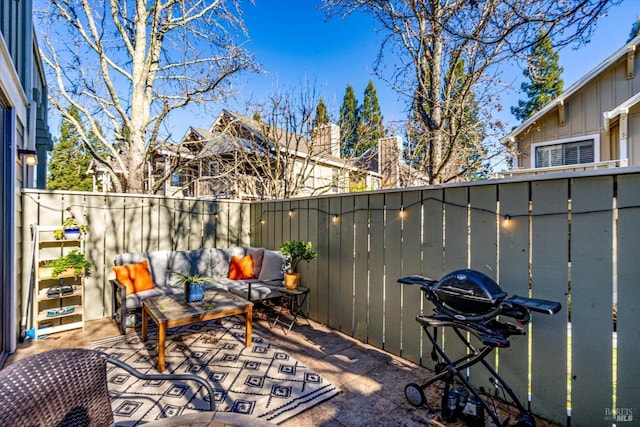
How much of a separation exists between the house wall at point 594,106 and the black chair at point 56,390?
28.9ft

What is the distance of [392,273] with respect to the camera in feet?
11.6

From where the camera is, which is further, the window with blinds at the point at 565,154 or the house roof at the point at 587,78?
the window with blinds at the point at 565,154

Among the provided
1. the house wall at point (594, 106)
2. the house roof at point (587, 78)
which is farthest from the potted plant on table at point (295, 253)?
Answer: the house wall at point (594, 106)

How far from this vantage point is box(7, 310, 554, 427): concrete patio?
2348mm

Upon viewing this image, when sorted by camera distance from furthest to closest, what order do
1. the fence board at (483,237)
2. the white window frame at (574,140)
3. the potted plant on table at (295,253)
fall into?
the white window frame at (574,140), the potted plant on table at (295,253), the fence board at (483,237)

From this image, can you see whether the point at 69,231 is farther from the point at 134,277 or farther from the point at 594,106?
the point at 594,106

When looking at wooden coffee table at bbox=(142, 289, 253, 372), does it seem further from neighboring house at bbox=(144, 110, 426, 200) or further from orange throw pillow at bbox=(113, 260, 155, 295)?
neighboring house at bbox=(144, 110, 426, 200)

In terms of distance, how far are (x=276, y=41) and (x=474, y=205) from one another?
770cm

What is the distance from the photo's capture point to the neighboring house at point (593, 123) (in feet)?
18.6

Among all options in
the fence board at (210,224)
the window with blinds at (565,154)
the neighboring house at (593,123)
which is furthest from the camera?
the window with blinds at (565,154)

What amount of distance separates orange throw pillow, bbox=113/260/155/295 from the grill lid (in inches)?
168

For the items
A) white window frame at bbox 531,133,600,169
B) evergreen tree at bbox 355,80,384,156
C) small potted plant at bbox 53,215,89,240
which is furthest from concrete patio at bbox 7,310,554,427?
evergreen tree at bbox 355,80,384,156

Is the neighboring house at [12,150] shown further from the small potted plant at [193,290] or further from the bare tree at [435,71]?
the bare tree at [435,71]

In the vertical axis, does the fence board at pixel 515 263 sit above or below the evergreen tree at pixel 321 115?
below
